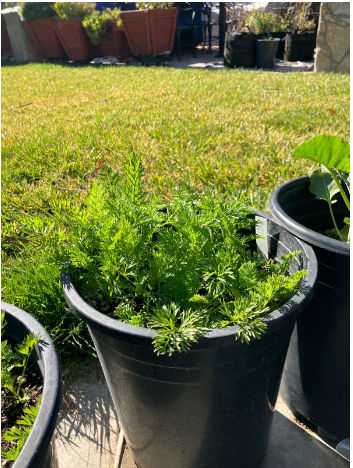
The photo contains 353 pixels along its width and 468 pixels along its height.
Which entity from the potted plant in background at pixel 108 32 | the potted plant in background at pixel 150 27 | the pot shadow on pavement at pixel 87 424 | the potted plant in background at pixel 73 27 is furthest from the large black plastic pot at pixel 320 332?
the potted plant in background at pixel 73 27

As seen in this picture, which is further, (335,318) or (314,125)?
(314,125)

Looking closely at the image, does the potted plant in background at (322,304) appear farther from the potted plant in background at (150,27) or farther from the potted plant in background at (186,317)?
the potted plant in background at (150,27)

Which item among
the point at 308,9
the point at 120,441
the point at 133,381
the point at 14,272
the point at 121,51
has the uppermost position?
the point at 308,9

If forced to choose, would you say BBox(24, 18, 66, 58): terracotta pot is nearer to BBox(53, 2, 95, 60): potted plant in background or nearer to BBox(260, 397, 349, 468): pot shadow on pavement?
BBox(53, 2, 95, 60): potted plant in background

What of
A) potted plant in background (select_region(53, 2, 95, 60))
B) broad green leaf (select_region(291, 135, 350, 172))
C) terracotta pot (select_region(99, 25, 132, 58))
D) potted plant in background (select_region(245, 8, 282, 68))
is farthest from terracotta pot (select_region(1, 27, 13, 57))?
broad green leaf (select_region(291, 135, 350, 172))

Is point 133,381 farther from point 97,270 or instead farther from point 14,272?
point 14,272

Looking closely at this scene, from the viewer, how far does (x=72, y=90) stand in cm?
649

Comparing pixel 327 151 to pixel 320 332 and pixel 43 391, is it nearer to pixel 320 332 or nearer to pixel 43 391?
pixel 320 332

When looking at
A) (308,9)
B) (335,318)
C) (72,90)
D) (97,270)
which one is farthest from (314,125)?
(308,9)

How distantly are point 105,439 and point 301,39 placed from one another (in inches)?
356

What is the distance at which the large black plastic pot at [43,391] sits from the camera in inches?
27.6

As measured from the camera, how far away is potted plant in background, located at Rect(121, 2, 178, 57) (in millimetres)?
9031

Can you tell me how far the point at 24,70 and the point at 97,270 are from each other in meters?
9.22

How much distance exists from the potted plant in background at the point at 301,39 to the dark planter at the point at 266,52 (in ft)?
2.51
